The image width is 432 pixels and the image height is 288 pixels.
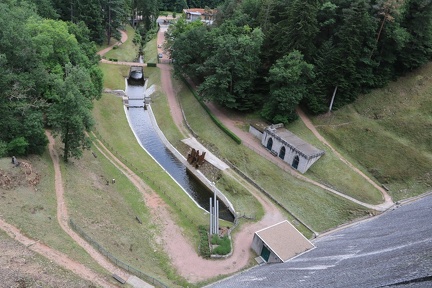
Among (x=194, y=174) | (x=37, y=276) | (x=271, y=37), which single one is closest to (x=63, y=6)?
(x=271, y=37)

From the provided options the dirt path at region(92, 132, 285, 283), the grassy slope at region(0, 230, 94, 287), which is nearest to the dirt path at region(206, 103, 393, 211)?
the dirt path at region(92, 132, 285, 283)

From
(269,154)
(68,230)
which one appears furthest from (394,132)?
(68,230)

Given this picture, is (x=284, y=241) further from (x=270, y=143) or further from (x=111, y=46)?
(x=111, y=46)

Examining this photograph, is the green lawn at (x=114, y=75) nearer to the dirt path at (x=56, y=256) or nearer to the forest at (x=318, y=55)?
the forest at (x=318, y=55)

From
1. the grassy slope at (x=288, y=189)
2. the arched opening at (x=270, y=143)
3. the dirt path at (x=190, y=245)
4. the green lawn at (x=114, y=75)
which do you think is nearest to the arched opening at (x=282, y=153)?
the arched opening at (x=270, y=143)

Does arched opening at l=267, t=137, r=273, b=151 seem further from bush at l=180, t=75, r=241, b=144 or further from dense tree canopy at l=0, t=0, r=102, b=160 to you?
dense tree canopy at l=0, t=0, r=102, b=160

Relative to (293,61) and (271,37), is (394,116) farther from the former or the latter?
(271,37)
